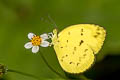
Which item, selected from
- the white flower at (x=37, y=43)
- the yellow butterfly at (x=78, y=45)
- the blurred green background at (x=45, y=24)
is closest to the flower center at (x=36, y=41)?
the white flower at (x=37, y=43)

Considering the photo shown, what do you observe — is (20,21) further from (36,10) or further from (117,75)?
(117,75)

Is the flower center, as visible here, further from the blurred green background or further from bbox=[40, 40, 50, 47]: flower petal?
the blurred green background

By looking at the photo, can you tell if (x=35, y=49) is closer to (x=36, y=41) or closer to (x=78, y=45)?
(x=36, y=41)

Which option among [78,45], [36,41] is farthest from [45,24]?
[78,45]

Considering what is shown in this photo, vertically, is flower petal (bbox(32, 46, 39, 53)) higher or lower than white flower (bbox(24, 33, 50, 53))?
lower

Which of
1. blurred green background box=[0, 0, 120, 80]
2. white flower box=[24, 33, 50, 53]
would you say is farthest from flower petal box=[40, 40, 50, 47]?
blurred green background box=[0, 0, 120, 80]

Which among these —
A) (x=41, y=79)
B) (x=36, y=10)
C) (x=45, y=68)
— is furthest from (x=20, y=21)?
(x=41, y=79)

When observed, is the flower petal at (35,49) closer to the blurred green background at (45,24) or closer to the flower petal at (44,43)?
the flower petal at (44,43)
